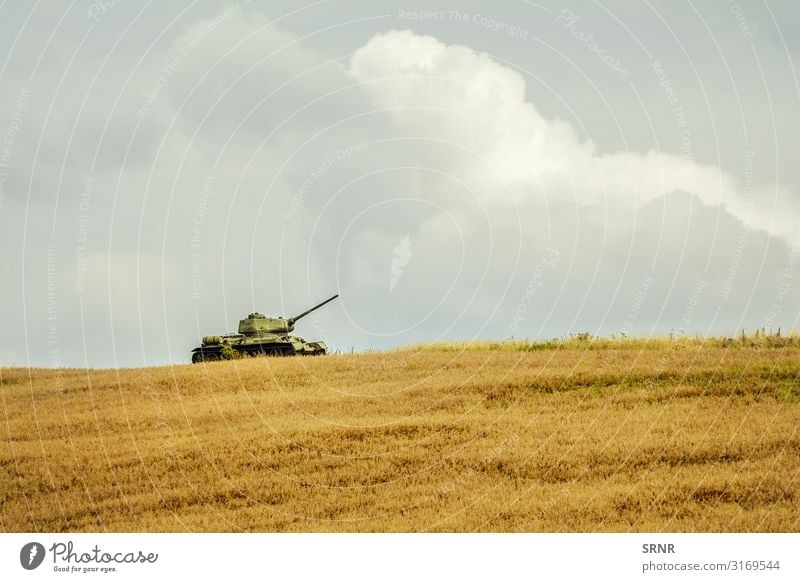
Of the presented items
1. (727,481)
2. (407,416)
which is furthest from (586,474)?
(407,416)

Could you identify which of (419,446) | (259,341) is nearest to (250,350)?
(259,341)

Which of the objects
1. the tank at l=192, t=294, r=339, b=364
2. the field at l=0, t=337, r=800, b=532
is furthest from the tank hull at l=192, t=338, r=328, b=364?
the field at l=0, t=337, r=800, b=532

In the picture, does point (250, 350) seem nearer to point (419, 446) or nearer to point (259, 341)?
point (259, 341)

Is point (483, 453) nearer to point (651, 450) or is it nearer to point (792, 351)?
point (651, 450)

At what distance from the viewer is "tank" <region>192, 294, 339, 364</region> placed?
125 feet

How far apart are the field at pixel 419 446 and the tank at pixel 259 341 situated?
429 centimetres

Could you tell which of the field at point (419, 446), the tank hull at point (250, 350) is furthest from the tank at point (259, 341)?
the field at point (419, 446)

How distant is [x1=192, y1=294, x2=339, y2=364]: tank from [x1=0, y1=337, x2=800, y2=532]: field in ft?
14.1

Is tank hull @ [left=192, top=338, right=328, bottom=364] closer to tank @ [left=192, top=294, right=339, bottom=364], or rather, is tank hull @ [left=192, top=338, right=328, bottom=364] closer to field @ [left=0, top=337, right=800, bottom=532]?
tank @ [left=192, top=294, right=339, bottom=364]

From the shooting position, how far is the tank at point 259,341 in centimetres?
3825

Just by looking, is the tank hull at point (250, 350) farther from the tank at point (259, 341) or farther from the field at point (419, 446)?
the field at point (419, 446)

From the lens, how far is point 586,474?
21.5 metres

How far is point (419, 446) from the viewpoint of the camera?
77.4 feet

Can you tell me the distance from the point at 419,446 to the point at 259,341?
1624 centimetres
